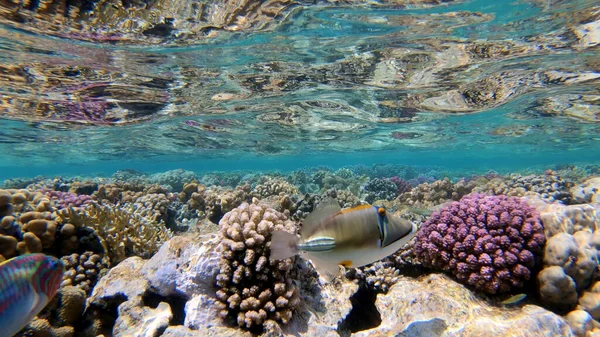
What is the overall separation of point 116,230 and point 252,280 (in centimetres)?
328

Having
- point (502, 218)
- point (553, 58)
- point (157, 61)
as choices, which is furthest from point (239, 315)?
point (553, 58)

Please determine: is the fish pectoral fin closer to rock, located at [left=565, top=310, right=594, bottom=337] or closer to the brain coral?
the brain coral

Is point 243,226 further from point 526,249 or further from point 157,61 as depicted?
point 157,61

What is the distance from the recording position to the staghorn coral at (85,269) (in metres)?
4.49

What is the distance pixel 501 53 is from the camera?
10.1m

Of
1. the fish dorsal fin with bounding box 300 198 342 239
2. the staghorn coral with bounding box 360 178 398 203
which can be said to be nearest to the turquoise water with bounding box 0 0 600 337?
the fish dorsal fin with bounding box 300 198 342 239

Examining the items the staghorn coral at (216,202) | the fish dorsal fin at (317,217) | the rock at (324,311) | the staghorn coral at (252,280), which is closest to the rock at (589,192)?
the rock at (324,311)

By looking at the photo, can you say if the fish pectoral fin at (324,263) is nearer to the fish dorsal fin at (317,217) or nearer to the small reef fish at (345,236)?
the small reef fish at (345,236)

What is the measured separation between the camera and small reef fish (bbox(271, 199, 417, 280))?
7.52 ft

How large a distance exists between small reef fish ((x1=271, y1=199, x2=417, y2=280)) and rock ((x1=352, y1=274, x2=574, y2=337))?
1554mm

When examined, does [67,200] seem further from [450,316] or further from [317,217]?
[450,316]

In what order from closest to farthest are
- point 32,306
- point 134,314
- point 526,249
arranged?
point 32,306, point 134,314, point 526,249

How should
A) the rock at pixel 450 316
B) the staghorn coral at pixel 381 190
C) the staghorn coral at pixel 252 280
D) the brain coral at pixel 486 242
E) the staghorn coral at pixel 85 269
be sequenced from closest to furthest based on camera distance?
the rock at pixel 450 316 < the staghorn coral at pixel 252 280 < the brain coral at pixel 486 242 < the staghorn coral at pixel 85 269 < the staghorn coral at pixel 381 190

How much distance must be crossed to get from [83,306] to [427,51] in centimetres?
1115
